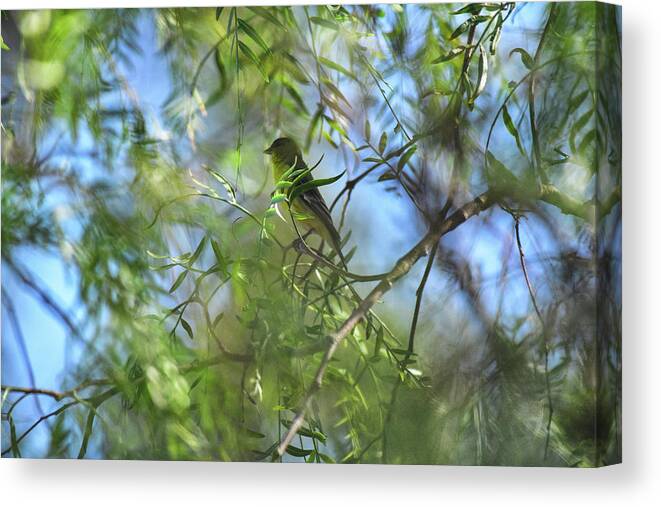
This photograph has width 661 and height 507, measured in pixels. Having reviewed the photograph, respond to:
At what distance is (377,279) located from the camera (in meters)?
2.49

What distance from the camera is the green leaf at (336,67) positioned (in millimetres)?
2510

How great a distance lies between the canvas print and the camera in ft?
8.02

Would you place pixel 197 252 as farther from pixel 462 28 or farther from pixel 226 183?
pixel 462 28

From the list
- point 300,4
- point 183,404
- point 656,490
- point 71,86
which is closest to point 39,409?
point 183,404

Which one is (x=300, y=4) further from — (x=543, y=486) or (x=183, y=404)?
(x=543, y=486)

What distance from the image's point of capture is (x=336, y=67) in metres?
2.52

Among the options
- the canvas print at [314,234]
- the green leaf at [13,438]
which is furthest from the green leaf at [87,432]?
the green leaf at [13,438]

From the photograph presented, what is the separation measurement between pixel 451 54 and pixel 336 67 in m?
0.26

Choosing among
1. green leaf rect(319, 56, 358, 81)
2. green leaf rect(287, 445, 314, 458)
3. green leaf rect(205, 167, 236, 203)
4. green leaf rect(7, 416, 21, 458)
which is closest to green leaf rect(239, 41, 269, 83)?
green leaf rect(319, 56, 358, 81)

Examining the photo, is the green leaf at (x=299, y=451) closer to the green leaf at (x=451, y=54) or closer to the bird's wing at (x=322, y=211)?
the bird's wing at (x=322, y=211)

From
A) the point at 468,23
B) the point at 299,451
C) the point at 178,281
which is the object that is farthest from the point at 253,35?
the point at 299,451

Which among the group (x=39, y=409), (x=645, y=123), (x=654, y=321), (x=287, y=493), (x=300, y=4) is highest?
(x=300, y=4)

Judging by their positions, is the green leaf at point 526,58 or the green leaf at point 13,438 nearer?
the green leaf at point 526,58

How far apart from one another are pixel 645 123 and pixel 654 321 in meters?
0.45
